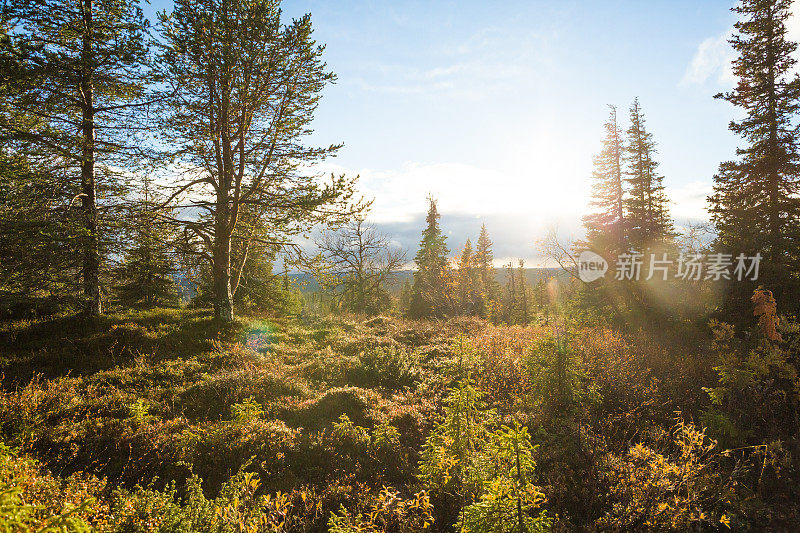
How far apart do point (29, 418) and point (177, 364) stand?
3857 millimetres

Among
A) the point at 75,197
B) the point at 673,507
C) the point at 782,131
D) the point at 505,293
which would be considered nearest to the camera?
the point at 673,507

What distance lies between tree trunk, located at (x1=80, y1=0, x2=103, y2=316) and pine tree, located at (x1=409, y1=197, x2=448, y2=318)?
64.3ft

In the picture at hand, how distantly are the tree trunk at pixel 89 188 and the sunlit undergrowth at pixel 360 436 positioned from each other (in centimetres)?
117

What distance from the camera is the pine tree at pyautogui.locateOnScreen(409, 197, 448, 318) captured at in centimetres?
2780

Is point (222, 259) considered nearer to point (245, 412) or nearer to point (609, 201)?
point (245, 412)

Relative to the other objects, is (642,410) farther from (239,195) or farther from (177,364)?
(239,195)

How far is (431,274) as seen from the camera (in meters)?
30.1

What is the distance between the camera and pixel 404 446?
7066 millimetres

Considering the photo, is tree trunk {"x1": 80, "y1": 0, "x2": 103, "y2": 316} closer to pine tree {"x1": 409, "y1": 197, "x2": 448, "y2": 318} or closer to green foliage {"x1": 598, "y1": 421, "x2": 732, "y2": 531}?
green foliage {"x1": 598, "y1": 421, "x2": 732, "y2": 531}

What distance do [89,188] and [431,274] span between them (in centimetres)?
2335

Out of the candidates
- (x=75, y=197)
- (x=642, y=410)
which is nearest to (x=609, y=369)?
(x=642, y=410)

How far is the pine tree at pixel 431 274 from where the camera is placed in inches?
1094

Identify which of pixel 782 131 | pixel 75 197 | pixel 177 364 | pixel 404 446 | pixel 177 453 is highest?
pixel 782 131

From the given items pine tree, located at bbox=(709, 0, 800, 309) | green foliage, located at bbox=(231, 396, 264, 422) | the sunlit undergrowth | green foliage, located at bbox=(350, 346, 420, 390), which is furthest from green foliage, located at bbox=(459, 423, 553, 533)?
pine tree, located at bbox=(709, 0, 800, 309)
